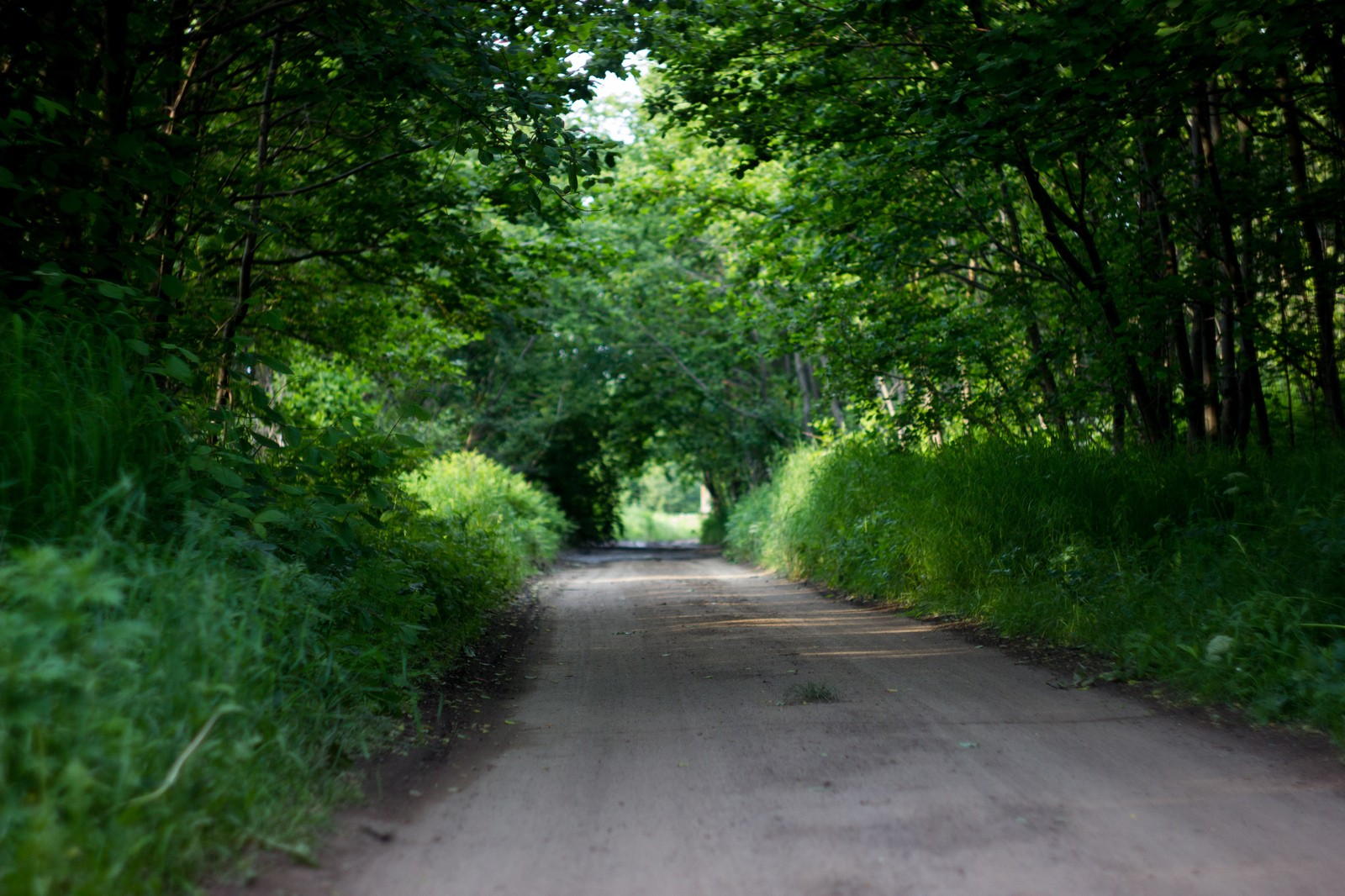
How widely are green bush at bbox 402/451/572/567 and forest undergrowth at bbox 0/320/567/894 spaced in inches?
170

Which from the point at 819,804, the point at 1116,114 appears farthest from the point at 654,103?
the point at 819,804

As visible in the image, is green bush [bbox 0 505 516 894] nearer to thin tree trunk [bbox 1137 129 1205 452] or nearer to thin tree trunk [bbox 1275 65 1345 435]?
thin tree trunk [bbox 1137 129 1205 452]

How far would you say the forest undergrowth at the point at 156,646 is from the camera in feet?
7.22

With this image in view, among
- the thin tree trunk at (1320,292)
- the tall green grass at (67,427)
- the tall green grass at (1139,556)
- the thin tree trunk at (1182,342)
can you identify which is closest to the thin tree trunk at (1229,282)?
the thin tree trunk at (1182,342)

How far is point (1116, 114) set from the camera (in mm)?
6086

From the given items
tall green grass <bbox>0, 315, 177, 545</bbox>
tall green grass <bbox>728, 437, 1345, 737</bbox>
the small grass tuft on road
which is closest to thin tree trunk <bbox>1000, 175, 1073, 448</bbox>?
tall green grass <bbox>728, 437, 1345, 737</bbox>

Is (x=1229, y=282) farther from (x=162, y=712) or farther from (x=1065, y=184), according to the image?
(x=162, y=712)

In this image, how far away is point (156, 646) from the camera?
2.73 meters

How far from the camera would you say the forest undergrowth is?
2201 mm

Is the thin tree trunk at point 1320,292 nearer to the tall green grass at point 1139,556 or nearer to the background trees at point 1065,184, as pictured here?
the background trees at point 1065,184

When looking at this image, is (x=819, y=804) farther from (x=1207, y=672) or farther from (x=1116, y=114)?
(x=1116, y=114)

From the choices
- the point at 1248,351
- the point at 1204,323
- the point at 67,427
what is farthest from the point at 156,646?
the point at 1204,323

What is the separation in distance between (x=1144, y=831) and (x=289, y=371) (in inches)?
172

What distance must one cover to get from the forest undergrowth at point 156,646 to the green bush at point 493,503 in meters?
4.33
